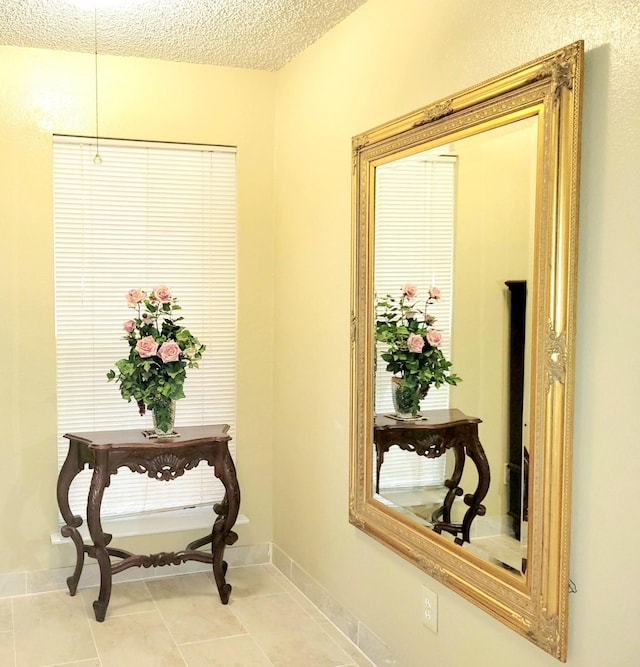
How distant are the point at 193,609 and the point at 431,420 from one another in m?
1.55

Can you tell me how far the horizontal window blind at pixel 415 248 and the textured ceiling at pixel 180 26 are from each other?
0.82 meters

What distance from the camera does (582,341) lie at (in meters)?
1.95

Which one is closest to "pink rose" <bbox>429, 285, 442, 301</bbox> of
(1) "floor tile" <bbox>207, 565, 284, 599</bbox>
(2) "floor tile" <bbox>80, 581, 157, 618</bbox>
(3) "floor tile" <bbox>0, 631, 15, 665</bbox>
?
(1) "floor tile" <bbox>207, 565, 284, 599</bbox>

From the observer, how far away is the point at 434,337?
2.61 meters

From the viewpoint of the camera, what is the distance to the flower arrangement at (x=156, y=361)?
3.40 metres

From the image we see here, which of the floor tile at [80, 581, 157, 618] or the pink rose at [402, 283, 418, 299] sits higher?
the pink rose at [402, 283, 418, 299]

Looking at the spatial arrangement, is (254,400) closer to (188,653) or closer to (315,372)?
(315,372)

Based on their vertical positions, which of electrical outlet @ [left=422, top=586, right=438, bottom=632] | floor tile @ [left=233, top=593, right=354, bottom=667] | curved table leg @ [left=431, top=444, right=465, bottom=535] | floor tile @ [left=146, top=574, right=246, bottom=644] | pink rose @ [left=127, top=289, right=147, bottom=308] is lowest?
floor tile @ [left=233, top=593, right=354, bottom=667]

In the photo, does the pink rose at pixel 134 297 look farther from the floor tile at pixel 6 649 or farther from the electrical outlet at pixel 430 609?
the electrical outlet at pixel 430 609

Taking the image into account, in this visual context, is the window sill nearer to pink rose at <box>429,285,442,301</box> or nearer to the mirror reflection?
the mirror reflection

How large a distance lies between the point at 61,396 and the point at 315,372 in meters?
1.24

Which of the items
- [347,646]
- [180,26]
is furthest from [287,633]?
[180,26]

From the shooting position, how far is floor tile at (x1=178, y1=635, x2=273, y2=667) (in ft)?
9.69

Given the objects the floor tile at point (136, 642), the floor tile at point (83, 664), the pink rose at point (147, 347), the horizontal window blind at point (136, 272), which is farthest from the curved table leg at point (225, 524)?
the floor tile at point (83, 664)
